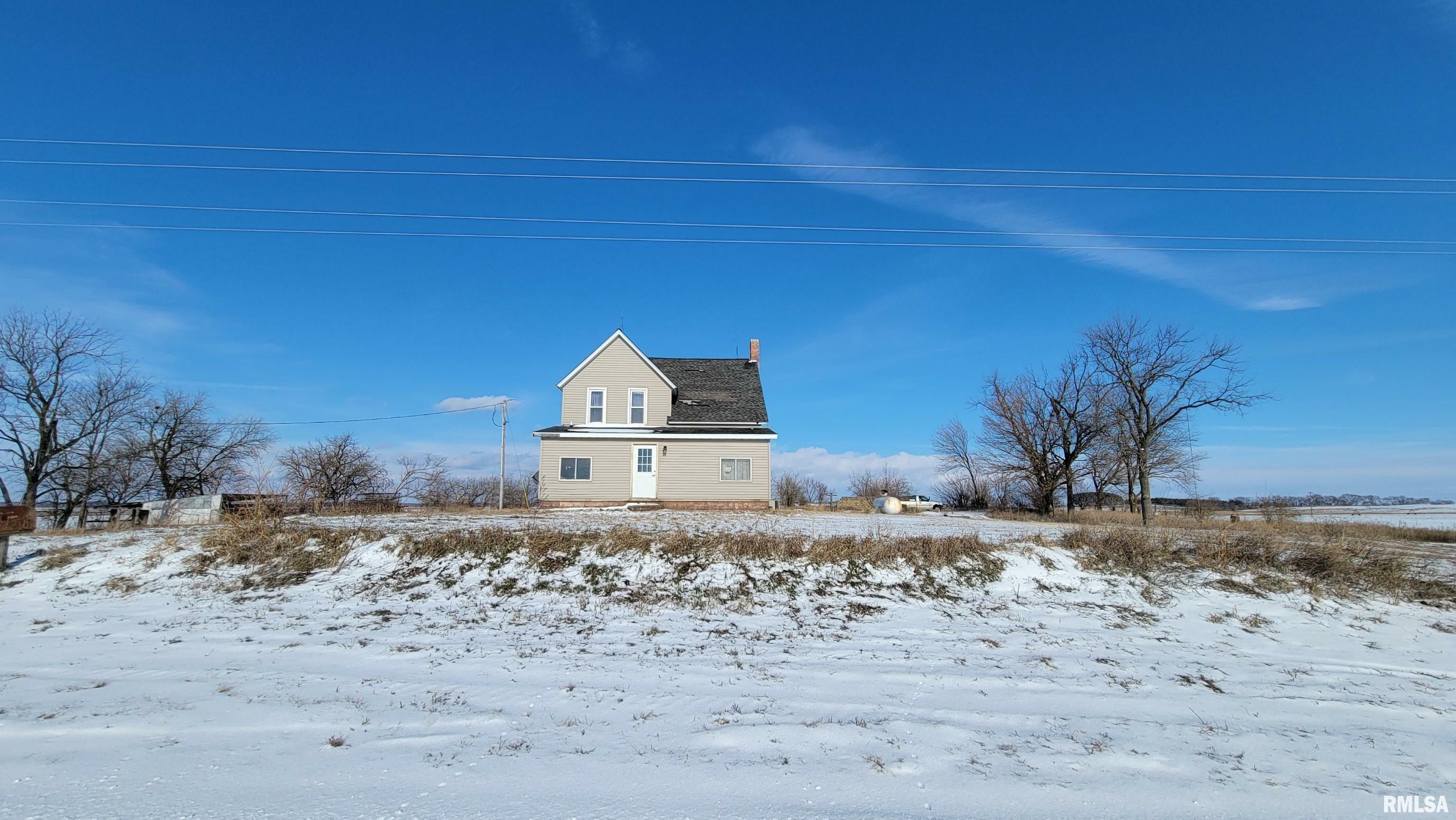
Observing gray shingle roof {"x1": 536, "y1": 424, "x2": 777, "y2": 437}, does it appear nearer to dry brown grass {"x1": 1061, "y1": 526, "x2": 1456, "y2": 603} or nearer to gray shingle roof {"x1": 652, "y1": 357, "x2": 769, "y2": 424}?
gray shingle roof {"x1": 652, "y1": 357, "x2": 769, "y2": 424}

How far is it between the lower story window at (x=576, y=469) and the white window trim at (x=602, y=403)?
188 cm

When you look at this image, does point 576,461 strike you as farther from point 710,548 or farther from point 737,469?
point 710,548

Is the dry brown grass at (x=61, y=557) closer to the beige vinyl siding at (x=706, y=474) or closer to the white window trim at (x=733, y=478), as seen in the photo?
the beige vinyl siding at (x=706, y=474)

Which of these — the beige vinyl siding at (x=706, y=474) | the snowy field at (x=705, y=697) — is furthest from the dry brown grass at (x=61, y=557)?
the beige vinyl siding at (x=706, y=474)

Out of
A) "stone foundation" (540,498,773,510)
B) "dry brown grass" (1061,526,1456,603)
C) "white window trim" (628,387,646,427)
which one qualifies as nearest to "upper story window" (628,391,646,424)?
"white window trim" (628,387,646,427)

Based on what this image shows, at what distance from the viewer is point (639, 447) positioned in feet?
88.8

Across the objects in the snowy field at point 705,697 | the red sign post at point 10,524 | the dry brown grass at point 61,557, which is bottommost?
the snowy field at point 705,697

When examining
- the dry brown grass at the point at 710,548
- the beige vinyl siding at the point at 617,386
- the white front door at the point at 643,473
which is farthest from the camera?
the beige vinyl siding at the point at 617,386

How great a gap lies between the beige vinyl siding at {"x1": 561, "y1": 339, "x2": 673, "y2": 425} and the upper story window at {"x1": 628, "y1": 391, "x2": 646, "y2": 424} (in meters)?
0.11

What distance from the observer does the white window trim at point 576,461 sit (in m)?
26.6

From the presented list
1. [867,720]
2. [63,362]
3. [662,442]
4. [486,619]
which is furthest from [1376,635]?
[63,362]

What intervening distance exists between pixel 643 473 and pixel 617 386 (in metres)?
3.89

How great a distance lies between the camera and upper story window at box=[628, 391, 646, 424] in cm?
2822

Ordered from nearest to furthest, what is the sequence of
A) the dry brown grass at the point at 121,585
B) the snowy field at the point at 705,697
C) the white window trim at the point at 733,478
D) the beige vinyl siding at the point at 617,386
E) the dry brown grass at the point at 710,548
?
the snowy field at the point at 705,697
the dry brown grass at the point at 121,585
the dry brown grass at the point at 710,548
the white window trim at the point at 733,478
the beige vinyl siding at the point at 617,386
